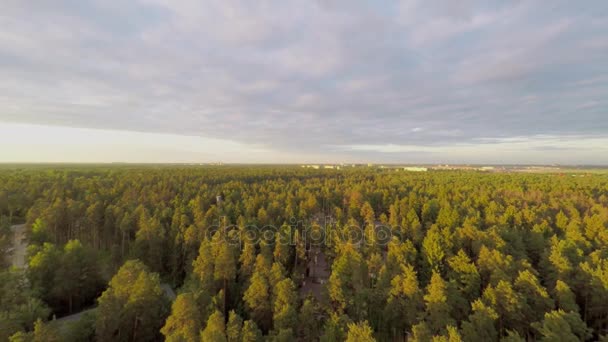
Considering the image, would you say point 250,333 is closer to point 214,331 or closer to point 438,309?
point 214,331

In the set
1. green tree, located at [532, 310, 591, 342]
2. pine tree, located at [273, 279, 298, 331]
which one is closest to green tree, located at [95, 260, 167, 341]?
pine tree, located at [273, 279, 298, 331]

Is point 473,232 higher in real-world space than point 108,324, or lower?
higher

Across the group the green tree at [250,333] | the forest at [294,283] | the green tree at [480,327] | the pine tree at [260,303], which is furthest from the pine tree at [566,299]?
the green tree at [250,333]

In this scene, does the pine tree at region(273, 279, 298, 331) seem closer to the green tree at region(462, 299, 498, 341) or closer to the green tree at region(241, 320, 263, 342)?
the green tree at region(241, 320, 263, 342)

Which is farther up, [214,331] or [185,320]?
[214,331]

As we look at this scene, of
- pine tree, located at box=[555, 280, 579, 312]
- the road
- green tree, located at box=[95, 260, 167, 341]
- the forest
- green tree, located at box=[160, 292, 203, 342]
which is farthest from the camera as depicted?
the road

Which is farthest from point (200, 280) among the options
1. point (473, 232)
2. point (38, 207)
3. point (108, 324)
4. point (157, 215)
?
point (38, 207)

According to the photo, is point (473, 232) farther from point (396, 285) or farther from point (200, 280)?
point (200, 280)

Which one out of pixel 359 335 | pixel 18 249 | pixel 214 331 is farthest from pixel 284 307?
pixel 18 249
